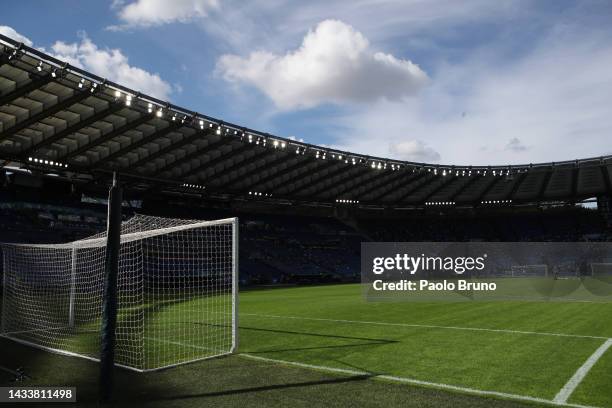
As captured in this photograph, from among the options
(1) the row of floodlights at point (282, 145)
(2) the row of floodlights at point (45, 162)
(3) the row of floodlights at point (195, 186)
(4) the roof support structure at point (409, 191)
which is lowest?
(3) the row of floodlights at point (195, 186)

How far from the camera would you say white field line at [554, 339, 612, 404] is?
636 cm

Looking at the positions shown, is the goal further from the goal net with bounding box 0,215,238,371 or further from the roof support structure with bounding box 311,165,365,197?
the goal net with bounding box 0,215,238,371

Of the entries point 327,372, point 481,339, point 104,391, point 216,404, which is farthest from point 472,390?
point 104,391

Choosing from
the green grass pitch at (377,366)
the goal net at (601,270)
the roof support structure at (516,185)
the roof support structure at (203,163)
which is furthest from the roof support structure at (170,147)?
the roof support structure at (516,185)

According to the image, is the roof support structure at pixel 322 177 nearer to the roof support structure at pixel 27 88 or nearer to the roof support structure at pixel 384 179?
the roof support structure at pixel 384 179

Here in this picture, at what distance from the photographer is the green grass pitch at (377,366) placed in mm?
6465

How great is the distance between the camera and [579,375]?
24.6ft

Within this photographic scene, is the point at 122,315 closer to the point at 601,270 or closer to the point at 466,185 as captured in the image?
the point at 601,270

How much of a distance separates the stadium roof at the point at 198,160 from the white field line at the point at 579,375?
2181 centimetres

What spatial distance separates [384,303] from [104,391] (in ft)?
49.3

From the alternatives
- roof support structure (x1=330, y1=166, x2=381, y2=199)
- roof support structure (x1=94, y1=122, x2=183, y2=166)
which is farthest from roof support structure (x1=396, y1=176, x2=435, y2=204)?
roof support structure (x1=94, y1=122, x2=183, y2=166)

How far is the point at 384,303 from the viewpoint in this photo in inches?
781

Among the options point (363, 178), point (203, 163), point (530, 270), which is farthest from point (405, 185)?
point (203, 163)

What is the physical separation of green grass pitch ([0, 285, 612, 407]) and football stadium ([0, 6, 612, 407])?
0.06m
